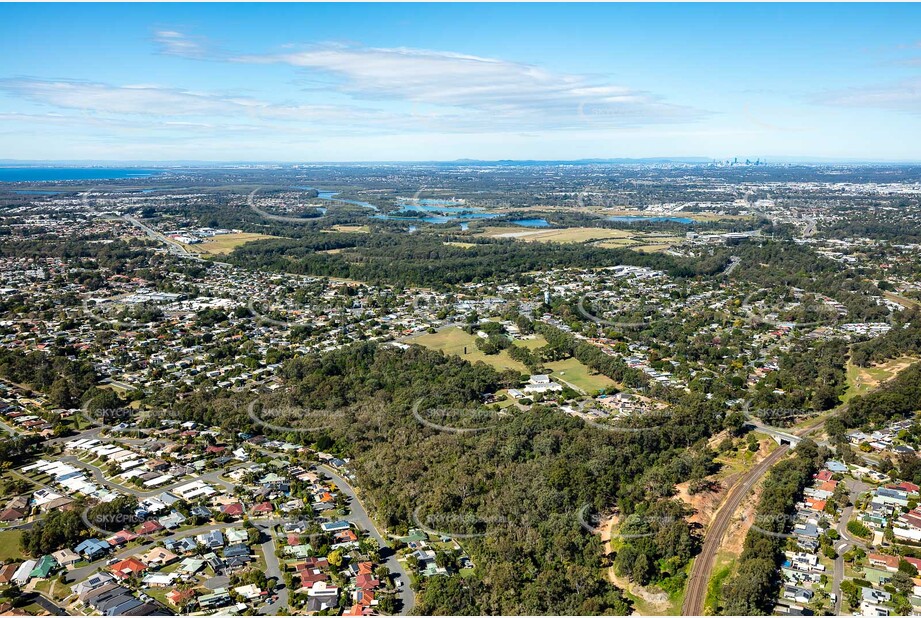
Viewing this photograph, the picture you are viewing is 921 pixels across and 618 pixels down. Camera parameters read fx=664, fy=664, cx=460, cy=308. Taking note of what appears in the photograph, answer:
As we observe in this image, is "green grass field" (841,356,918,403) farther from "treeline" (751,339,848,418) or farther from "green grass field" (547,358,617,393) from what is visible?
"green grass field" (547,358,617,393)

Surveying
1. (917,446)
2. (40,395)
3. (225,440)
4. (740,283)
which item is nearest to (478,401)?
(225,440)

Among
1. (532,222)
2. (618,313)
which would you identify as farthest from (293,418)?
(532,222)

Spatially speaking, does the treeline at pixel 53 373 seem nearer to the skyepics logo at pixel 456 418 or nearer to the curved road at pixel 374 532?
the curved road at pixel 374 532

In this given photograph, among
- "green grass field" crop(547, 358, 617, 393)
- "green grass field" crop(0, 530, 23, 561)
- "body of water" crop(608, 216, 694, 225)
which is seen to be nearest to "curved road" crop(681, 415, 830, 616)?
"green grass field" crop(547, 358, 617, 393)

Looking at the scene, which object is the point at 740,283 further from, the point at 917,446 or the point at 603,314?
the point at 917,446

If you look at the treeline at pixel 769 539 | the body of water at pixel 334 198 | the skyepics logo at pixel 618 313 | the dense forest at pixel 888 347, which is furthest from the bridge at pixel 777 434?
the body of water at pixel 334 198

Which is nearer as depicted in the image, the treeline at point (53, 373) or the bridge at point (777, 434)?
the bridge at point (777, 434)
